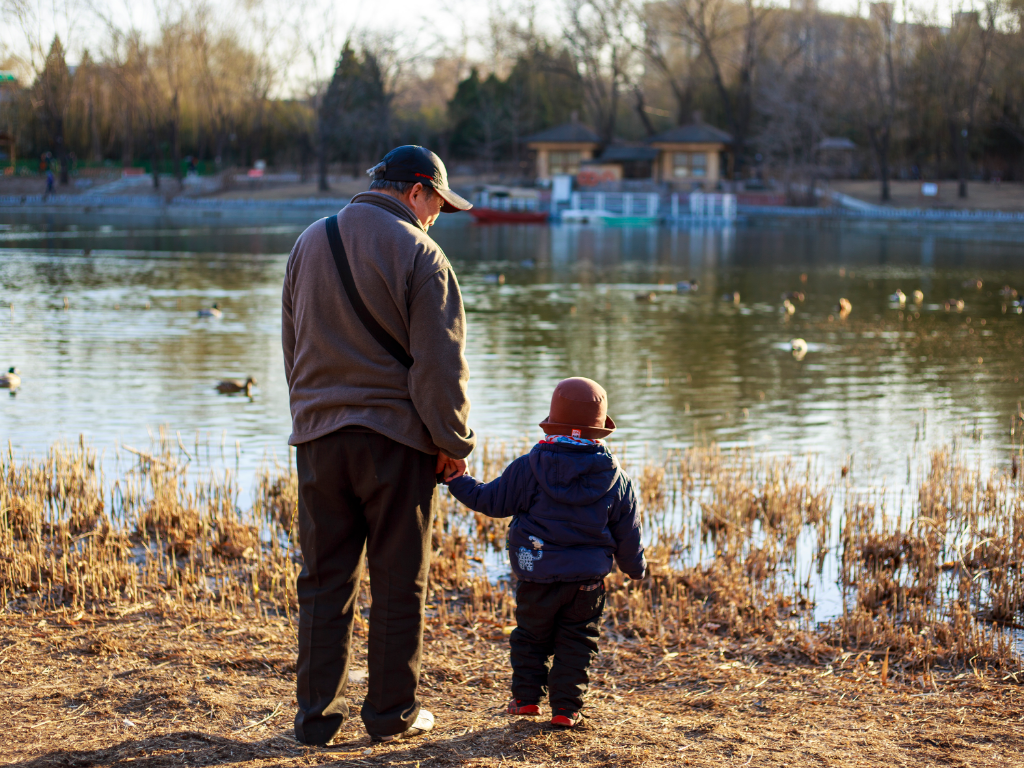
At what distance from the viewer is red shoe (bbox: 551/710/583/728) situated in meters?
3.77

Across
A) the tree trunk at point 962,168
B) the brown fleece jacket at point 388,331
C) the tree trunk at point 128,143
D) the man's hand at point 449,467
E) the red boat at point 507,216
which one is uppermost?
the tree trunk at point 128,143

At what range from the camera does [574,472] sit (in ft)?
12.2

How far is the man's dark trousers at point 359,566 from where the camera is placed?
11.4 feet

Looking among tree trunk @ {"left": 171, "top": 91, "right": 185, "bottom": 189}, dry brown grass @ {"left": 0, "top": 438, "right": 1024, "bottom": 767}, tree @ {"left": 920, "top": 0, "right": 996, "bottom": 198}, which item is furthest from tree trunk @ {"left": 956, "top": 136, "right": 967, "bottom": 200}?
dry brown grass @ {"left": 0, "top": 438, "right": 1024, "bottom": 767}

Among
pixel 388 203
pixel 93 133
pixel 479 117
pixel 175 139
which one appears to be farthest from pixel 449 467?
pixel 93 133

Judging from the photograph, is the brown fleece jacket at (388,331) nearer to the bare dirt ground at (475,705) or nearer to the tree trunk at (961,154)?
the bare dirt ground at (475,705)

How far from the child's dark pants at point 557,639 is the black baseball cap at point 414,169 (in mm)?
1405

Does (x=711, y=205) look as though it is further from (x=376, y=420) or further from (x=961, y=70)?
(x=376, y=420)

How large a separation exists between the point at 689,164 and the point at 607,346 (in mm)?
51531

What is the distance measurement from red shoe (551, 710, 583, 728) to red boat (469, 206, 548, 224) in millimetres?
52265

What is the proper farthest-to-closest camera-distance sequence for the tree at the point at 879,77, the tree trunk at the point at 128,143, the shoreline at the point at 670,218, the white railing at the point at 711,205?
the tree trunk at the point at 128,143 → the tree at the point at 879,77 → the white railing at the point at 711,205 → the shoreline at the point at 670,218

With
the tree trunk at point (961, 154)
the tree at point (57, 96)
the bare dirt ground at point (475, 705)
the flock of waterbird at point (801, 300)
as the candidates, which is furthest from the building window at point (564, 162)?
the bare dirt ground at point (475, 705)

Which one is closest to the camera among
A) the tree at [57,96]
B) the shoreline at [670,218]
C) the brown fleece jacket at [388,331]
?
the brown fleece jacket at [388,331]

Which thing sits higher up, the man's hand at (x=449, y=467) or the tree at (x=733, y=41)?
the tree at (x=733, y=41)
